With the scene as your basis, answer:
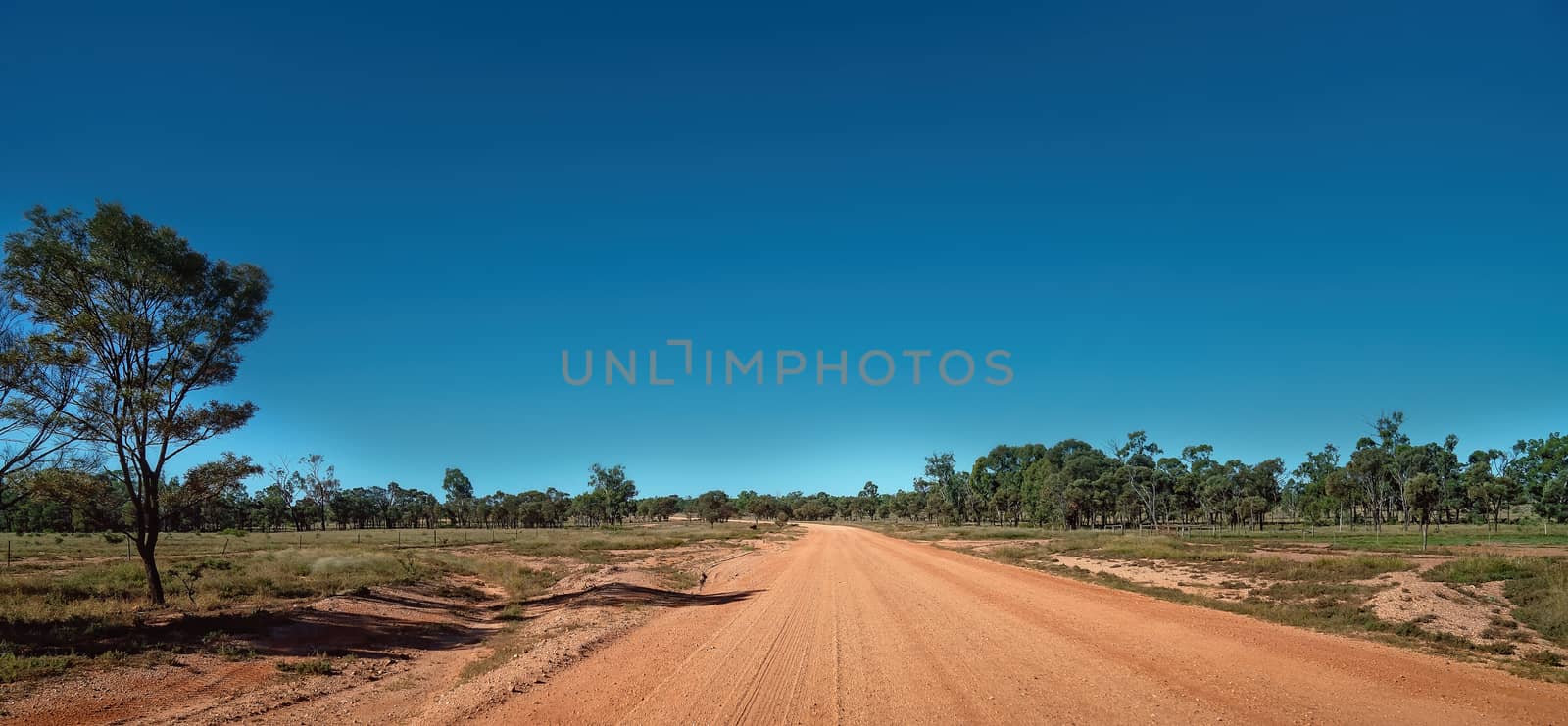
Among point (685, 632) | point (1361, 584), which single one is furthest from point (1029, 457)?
point (685, 632)

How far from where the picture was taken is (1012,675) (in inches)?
407

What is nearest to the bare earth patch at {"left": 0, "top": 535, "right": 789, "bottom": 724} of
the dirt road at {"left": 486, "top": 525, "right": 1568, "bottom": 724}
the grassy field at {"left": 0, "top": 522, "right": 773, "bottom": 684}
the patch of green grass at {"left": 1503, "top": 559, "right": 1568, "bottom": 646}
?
the grassy field at {"left": 0, "top": 522, "right": 773, "bottom": 684}

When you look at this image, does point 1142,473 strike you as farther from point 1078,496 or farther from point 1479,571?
point 1479,571

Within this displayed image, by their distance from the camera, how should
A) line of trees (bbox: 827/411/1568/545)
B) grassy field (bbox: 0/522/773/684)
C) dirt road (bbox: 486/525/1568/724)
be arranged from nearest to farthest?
dirt road (bbox: 486/525/1568/724) < grassy field (bbox: 0/522/773/684) < line of trees (bbox: 827/411/1568/545)

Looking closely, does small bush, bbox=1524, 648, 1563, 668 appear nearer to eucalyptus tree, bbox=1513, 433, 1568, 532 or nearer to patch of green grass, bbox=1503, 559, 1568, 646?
patch of green grass, bbox=1503, 559, 1568, 646

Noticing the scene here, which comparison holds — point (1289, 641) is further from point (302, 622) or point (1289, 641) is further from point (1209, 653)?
point (302, 622)

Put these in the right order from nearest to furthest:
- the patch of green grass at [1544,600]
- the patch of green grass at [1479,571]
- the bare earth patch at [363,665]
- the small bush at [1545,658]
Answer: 1. the bare earth patch at [363,665]
2. the small bush at [1545,658]
3. the patch of green grass at [1544,600]
4. the patch of green grass at [1479,571]

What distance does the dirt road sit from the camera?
8500 mm

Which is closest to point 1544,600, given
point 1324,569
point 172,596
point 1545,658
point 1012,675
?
point 1545,658

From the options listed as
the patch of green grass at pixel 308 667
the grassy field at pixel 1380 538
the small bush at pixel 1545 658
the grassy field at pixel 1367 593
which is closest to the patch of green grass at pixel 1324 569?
the grassy field at pixel 1367 593

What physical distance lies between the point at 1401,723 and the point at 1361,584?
552 inches

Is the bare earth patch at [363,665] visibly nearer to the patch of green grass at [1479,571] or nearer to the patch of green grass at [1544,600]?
the patch of green grass at [1544,600]

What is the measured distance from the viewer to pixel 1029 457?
139 metres

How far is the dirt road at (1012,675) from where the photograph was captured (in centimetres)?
850
